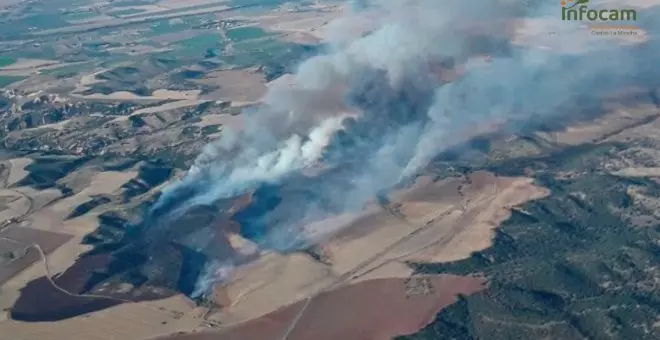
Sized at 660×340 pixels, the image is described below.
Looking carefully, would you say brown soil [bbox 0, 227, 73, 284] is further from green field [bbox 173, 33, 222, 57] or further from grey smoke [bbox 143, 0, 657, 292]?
green field [bbox 173, 33, 222, 57]

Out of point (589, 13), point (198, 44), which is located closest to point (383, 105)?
point (589, 13)

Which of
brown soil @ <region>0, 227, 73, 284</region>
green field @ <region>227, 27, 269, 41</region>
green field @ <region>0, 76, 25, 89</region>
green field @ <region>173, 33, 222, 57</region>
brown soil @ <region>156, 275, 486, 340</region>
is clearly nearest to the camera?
brown soil @ <region>156, 275, 486, 340</region>

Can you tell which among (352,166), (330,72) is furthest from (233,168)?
(330,72)

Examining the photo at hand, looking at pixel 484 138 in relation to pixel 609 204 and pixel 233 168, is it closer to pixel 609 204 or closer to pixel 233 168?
pixel 609 204

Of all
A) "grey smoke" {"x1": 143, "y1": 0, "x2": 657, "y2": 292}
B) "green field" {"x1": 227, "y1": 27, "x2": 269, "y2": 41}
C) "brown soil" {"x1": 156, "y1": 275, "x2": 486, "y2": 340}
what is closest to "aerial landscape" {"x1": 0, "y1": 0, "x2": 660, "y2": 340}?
"brown soil" {"x1": 156, "y1": 275, "x2": 486, "y2": 340}

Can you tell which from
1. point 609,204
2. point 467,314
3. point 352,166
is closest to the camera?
point 467,314

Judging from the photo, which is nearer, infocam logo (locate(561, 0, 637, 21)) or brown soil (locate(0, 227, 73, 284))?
brown soil (locate(0, 227, 73, 284))

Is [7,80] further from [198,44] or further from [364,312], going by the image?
[364,312]
